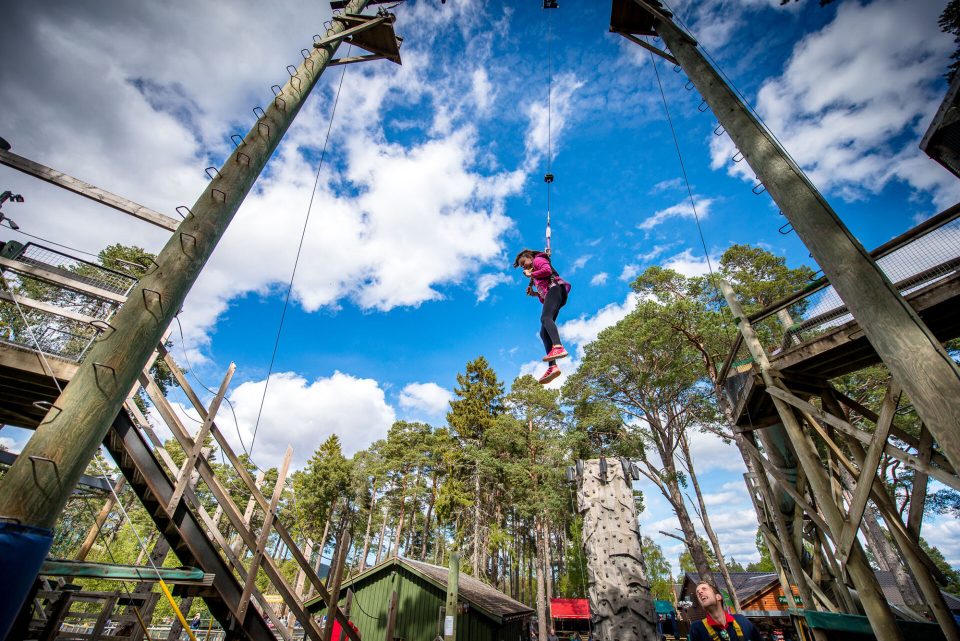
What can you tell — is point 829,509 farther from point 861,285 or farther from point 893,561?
point 893,561

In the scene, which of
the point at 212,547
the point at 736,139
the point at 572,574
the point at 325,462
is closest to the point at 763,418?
the point at 736,139

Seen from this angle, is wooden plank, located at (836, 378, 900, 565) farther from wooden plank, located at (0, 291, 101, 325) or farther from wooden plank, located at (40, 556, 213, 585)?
wooden plank, located at (0, 291, 101, 325)

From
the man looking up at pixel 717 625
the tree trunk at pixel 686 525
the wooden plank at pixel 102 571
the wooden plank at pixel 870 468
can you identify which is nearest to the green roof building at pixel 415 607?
the tree trunk at pixel 686 525

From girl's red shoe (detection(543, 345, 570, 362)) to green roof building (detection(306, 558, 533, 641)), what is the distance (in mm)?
10542

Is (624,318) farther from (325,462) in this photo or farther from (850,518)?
(325,462)

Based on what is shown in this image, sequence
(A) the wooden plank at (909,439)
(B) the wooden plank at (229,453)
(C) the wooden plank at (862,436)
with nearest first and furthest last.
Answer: (C) the wooden plank at (862,436) → (A) the wooden plank at (909,439) → (B) the wooden plank at (229,453)

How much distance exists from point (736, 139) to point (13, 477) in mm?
6678

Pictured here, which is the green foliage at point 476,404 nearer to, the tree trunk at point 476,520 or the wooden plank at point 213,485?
the tree trunk at point 476,520

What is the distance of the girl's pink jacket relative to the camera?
259 inches

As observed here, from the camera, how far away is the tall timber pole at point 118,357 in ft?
6.81

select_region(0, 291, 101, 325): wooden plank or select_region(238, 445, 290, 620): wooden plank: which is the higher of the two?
select_region(0, 291, 101, 325): wooden plank

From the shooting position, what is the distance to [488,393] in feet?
101

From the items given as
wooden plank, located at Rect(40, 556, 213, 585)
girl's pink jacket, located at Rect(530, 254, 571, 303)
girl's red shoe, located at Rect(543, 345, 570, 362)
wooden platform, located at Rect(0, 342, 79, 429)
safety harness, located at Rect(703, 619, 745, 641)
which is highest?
girl's pink jacket, located at Rect(530, 254, 571, 303)

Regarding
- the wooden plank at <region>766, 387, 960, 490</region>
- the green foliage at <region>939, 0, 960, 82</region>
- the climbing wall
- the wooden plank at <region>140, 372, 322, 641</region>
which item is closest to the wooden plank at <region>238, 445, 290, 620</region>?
the wooden plank at <region>140, 372, 322, 641</region>
